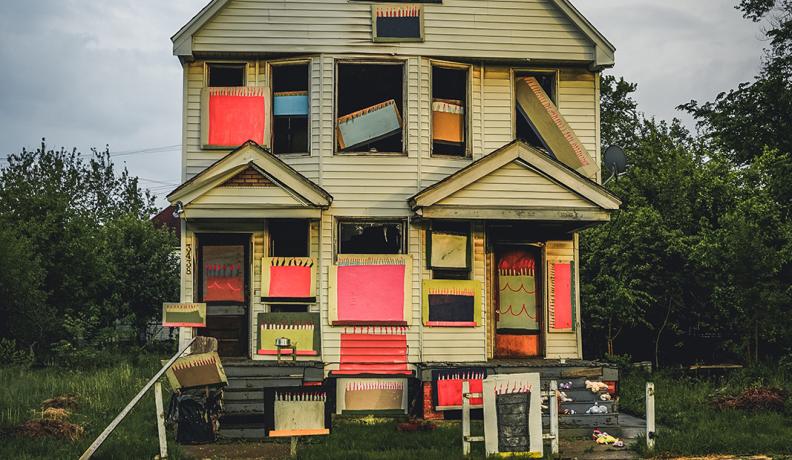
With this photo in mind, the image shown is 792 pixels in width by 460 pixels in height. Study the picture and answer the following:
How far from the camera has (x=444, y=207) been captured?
14695 millimetres

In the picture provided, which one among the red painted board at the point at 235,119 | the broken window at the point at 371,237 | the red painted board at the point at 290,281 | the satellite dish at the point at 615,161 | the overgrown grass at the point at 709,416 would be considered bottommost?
the overgrown grass at the point at 709,416

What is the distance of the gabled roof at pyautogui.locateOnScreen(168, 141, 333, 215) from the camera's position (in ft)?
47.8

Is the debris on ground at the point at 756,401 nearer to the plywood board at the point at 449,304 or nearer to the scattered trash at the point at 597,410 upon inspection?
the scattered trash at the point at 597,410

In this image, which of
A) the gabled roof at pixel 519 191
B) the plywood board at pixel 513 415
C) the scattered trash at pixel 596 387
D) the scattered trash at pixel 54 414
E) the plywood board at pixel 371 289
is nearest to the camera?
the plywood board at pixel 513 415

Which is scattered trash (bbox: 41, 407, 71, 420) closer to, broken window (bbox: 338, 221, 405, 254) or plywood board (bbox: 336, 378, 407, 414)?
plywood board (bbox: 336, 378, 407, 414)

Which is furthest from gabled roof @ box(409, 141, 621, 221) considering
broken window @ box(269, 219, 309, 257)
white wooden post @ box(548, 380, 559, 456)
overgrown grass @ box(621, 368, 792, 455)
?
white wooden post @ box(548, 380, 559, 456)

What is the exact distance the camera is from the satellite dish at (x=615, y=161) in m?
17.4

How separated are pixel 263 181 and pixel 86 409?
4.65 meters

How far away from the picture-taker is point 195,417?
12.4 meters

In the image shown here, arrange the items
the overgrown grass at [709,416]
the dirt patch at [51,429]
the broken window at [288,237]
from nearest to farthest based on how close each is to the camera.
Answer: the overgrown grass at [709,416] < the dirt patch at [51,429] < the broken window at [288,237]

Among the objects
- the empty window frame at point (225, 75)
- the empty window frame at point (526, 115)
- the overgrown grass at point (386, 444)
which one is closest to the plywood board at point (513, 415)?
the overgrown grass at point (386, 444)

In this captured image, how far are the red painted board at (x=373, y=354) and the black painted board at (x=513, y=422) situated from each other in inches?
168

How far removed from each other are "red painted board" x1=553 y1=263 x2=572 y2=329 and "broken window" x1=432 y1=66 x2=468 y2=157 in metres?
2.76

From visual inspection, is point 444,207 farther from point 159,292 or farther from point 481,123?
point 159,292
